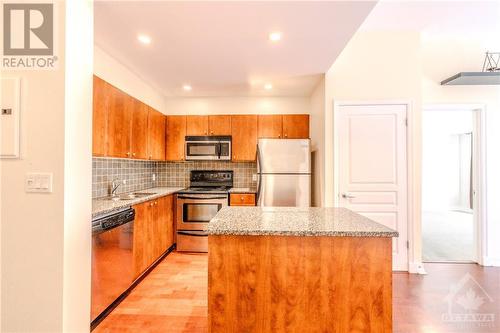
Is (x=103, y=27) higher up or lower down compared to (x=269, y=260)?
higher up

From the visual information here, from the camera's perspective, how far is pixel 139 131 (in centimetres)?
325

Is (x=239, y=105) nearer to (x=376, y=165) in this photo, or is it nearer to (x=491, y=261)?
(x=376, y=165)

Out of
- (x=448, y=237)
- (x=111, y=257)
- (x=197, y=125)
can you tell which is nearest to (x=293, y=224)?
(x=111, y=257)

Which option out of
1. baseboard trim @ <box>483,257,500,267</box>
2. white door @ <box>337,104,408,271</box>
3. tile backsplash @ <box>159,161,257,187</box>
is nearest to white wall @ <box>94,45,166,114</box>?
tile backsplash @ <box>159,161,257,187</box>

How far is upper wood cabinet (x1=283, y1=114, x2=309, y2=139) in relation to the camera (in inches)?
161

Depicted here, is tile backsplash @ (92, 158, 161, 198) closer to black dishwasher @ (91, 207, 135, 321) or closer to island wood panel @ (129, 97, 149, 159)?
island wood panel @ (129, 97, 149, 159)

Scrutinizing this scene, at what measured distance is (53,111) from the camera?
4.91 feet

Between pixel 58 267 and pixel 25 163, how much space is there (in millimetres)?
638

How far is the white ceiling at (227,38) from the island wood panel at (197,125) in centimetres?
78

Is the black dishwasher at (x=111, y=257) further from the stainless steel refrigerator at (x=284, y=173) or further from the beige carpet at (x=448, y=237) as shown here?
the beige carpet at (x=448, y=237)

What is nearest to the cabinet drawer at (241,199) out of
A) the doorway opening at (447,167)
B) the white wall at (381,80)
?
the white wall at (381,80)

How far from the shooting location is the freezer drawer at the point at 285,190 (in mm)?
3498

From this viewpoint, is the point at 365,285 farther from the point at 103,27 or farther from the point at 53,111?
the point at 103,27

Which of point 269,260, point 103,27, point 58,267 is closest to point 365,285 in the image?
point 269,260
